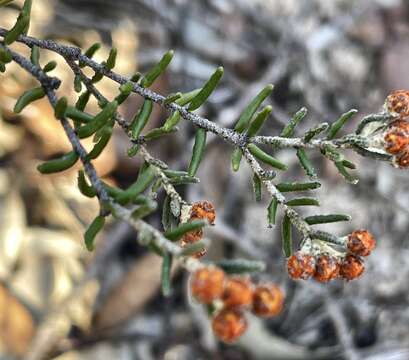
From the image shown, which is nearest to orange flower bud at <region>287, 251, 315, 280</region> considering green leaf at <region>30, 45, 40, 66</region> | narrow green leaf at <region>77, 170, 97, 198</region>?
narrow green leaf at <region>77, 170, 97, 198</region>

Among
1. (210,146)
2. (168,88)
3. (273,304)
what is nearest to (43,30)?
(168,88)

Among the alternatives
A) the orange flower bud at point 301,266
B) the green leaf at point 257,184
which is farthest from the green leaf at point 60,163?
the orange flower bud at point 301,266

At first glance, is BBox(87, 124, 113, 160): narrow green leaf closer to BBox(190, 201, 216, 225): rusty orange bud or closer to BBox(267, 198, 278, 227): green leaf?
BBox(190, 201, 216, 225): rusty orange bud

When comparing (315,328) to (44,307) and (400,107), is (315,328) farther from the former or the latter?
(400,107)

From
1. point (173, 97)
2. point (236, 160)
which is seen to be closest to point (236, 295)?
point (236, 160)

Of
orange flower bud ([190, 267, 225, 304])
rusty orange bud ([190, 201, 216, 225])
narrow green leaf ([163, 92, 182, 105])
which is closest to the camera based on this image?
orange flower bud ([190, 267, 225, 304])

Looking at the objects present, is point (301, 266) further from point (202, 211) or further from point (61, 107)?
point (61, 107)

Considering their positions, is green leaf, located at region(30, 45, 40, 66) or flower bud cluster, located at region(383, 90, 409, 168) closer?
flower bud cluster, located at region(383, 90, 409, 168)
